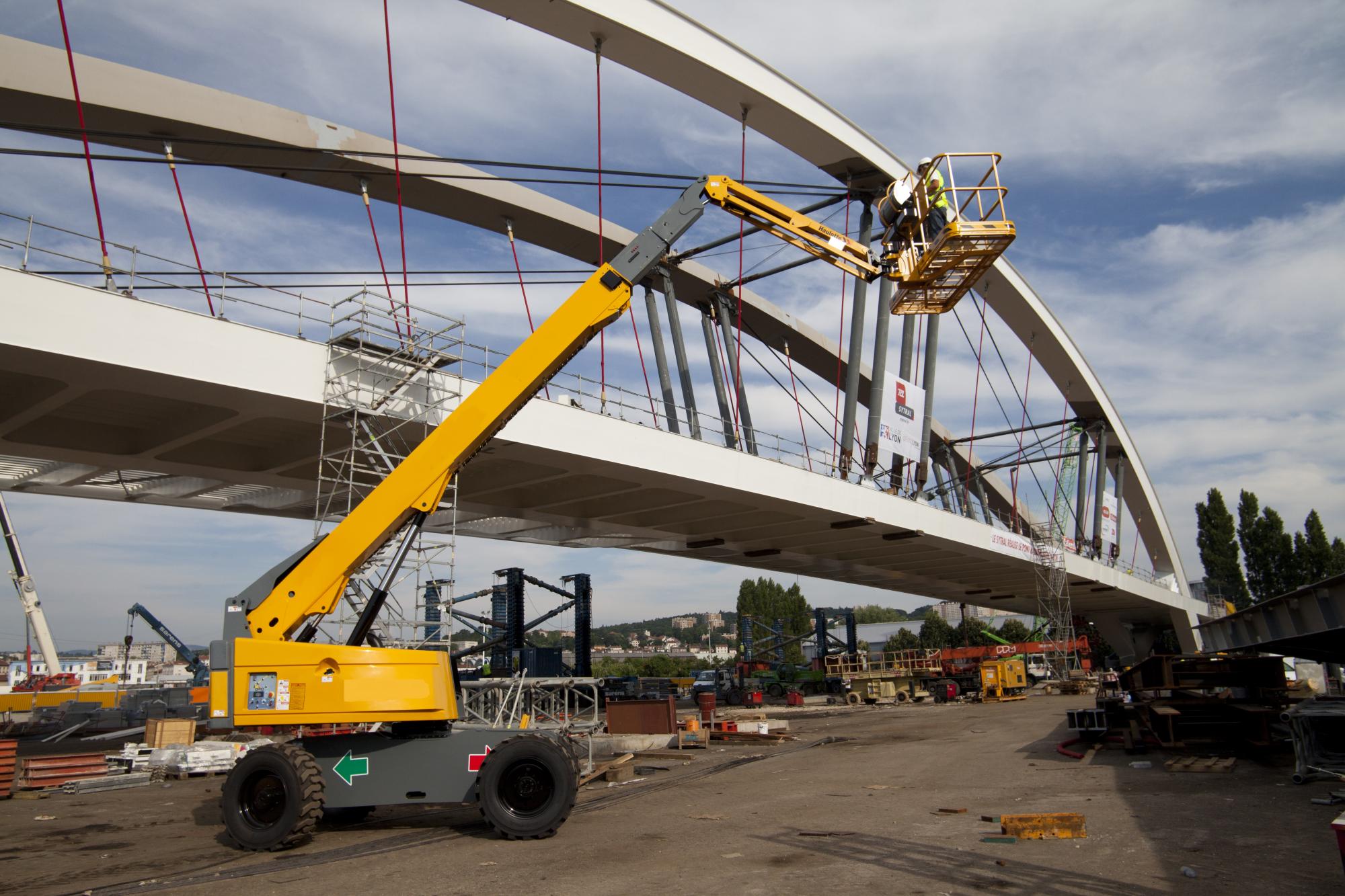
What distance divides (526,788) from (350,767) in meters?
2.11

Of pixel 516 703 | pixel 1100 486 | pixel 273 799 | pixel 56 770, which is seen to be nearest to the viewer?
pixel 273 799

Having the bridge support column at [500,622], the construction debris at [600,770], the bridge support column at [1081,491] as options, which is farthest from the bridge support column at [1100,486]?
the construction debris at [600,770]

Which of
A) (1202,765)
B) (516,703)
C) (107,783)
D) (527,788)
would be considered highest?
(516,703)

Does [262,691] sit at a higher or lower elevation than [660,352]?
lower

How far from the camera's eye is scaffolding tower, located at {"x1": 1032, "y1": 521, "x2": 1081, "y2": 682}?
135ft

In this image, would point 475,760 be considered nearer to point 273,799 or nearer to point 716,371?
point 273,799

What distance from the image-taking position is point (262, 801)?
9.94 metres

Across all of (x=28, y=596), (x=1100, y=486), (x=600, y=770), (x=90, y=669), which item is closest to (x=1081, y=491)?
(x=1100, y=486)

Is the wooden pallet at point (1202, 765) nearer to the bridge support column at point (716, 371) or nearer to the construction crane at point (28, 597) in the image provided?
the bridge support column at point (716, 371)

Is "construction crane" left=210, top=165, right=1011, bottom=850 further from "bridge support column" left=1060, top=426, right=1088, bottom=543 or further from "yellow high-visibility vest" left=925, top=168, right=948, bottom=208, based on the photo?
"bridge support column" left=1060, top=426, right=1088, bottom=543

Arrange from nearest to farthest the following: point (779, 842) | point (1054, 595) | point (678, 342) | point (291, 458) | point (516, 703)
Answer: point (779, 842) < point (516, 703) < point (291, 458) < point (678, 342) < point (1054, 595)

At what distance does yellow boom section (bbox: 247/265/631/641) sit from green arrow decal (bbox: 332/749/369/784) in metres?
1.59

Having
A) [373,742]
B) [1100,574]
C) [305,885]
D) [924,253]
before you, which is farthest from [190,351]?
[1100,574]

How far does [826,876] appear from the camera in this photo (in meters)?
7.64
